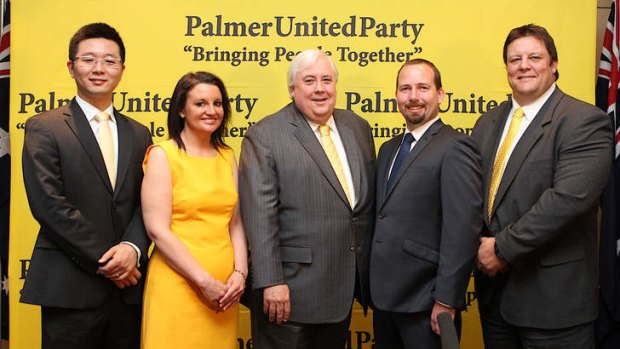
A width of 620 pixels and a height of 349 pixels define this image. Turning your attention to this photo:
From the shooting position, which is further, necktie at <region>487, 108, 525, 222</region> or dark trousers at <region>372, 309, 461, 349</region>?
necktie at <region>487, 108, 525, 222</region>

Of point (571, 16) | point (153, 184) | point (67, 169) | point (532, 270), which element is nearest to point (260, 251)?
point (153, 184)

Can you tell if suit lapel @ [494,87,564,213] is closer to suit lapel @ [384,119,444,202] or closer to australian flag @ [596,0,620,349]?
suit lapel @ [384,119,444,202]

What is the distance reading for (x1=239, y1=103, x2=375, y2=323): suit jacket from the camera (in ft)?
7.50

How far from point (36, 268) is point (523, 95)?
2.12 meters

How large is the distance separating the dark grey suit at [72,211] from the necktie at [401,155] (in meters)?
1.05

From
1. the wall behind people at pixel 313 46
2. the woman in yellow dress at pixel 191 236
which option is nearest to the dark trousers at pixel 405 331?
the woman in yellow dress at pixel 191 236

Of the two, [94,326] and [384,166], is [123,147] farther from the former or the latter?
[384,166]

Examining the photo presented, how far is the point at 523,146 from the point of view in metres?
2.30

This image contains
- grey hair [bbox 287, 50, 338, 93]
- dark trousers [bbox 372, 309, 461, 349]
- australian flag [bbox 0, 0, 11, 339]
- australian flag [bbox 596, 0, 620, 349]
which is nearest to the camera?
dark trousers [bbox 372, 309, 461, 349]

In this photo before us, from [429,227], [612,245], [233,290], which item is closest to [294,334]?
[233,290]

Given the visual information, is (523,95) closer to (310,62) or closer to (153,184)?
(310,62)

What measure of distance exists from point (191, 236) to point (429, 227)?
0.94 m

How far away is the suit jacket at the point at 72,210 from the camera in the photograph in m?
2.18

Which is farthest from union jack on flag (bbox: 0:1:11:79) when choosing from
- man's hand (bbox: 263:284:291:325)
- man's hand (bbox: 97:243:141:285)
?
man's hand (bbox: 263:284:291:325)
